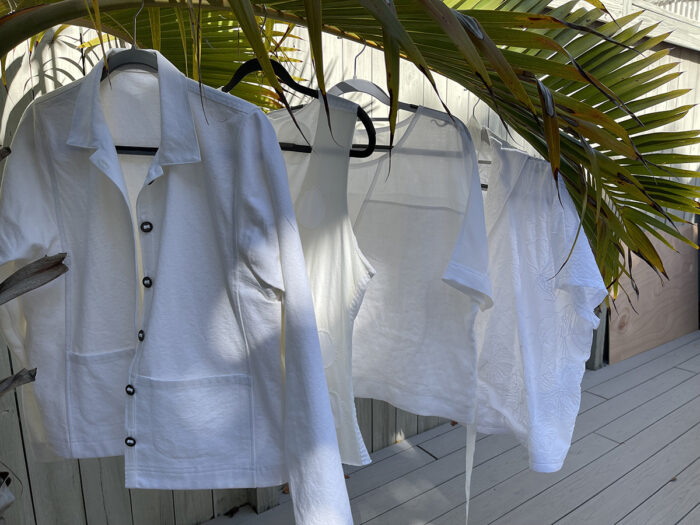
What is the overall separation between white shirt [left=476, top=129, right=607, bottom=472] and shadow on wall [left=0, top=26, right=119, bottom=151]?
1.02 m

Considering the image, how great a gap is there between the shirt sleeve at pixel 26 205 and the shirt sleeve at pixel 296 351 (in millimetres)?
327

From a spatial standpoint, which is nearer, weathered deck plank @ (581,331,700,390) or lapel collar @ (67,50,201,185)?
lapel collar @ (67,50,201,185)

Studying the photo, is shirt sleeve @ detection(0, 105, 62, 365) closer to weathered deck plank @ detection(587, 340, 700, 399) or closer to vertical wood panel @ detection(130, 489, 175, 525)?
vertical wood panel @ detection(130, 489, 175, 525)

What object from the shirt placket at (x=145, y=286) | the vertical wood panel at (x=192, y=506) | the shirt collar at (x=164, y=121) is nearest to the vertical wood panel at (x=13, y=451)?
the vertical wood panel at (x=192, y=506)

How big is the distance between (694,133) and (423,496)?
4.69 feet

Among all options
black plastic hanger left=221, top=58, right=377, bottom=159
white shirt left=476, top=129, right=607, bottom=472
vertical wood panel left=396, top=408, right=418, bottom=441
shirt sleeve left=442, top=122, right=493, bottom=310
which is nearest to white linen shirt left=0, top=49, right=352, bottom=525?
black plastic hanger left=221, top=58, right=377, bottom=159

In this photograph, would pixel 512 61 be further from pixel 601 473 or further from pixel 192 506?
pixel 601 473

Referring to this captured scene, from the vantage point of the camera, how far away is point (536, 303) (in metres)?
1.08

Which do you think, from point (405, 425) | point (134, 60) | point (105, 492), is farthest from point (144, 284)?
point (405, 425)

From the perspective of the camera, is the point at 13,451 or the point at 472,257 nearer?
the point at 472,257

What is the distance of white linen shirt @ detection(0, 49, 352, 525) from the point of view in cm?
74

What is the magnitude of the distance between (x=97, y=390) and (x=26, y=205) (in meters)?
0.32

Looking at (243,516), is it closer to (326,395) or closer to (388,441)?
(388,441)

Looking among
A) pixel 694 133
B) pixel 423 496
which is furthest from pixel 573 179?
pixel 423 496
